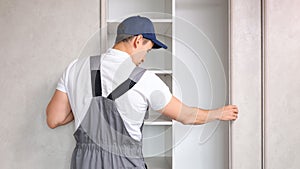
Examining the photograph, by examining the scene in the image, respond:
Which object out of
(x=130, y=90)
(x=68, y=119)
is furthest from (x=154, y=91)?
(x=68, y=119)

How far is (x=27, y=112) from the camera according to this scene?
2.02 metres

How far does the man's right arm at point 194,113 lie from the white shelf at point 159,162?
0.84 feet

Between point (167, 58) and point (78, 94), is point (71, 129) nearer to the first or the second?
point (78, 94)

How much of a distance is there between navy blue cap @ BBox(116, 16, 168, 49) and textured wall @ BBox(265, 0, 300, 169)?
1.92 feet

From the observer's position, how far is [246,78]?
1996 mm

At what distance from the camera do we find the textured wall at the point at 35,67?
2.00 meters

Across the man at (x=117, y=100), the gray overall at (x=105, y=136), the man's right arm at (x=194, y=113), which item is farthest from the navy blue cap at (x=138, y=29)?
the man's right arm at (x=194, y=113)

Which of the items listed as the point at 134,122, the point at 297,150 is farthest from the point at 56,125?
the point at 297,150

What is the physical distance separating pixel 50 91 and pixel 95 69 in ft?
1.46

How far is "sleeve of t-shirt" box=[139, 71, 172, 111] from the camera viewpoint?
168cm

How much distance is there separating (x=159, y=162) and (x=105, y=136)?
39 cm

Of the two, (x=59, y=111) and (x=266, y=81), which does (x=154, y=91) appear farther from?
(x=266, y=81)

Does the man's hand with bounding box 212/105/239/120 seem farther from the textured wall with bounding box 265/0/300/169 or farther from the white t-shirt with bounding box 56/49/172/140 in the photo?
the white t-shirt with bounding box 56/49/172/140

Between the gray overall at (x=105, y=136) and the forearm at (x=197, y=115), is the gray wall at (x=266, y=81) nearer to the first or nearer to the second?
the forearm at (x=197, y=115)
